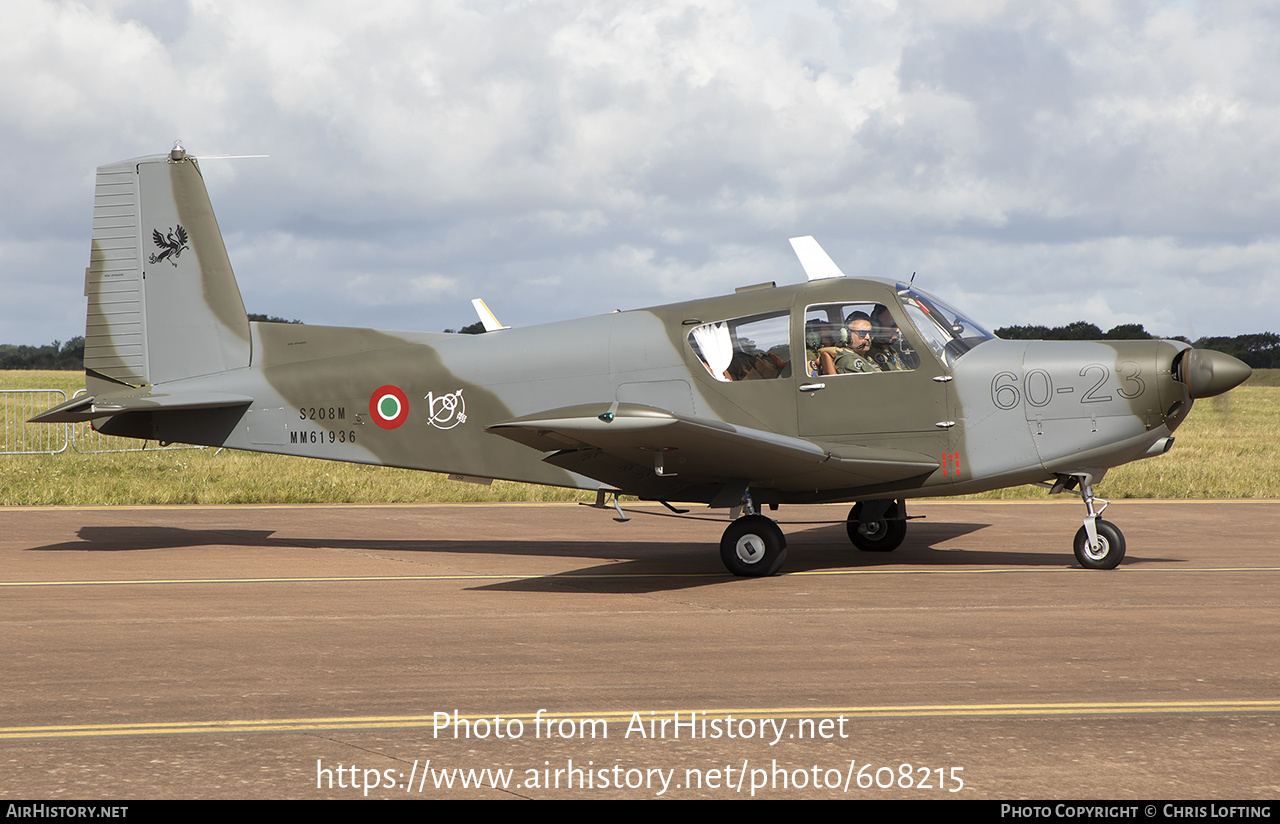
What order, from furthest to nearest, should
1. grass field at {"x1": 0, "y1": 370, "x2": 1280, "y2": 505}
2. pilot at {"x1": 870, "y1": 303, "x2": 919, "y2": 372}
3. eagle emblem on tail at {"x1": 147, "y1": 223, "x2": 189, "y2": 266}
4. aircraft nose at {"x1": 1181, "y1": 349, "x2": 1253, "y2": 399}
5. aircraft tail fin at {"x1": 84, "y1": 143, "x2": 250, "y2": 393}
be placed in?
grass field at {"x1": 0, "y1": 370, "x2": 1280, "y2": 505}
eagle emblem on tail at {"x1": 147, "y1": 223, "x2": 189, "y2": 266}
aircraft tail fin at {"x1": 84, "y1": 143, "x2": 250, "y2": 393}
pilot at {"x1": 870, "y1": 303, "x2": 919, "y2": 372}
aircraft nose at {"x1": 1181, "y1": 349, "x2": 1253, "y2": 399}

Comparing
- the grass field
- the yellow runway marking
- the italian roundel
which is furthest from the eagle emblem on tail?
the yellow runway marking

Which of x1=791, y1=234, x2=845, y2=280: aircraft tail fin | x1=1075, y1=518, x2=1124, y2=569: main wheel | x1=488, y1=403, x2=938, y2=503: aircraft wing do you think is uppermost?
x1=791, y1=234, x2=845, y2=280: aircraft tail fin

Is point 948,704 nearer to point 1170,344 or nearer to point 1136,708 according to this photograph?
point 1136,708

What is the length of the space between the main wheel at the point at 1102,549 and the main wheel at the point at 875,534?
213cm

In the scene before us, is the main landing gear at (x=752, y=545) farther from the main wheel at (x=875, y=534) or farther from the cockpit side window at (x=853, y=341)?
the main wheel at (x=875, y=534)

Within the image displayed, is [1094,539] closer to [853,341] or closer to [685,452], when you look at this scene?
[853,341]

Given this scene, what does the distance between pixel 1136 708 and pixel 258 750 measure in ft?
13.7

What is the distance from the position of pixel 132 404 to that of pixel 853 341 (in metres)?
7.69

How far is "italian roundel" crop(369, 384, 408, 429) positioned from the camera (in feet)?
38.1

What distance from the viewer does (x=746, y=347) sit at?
1050 cm

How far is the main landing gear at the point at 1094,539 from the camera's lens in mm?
9984

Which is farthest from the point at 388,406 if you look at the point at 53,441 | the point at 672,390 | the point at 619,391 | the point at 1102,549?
the point at 53,441

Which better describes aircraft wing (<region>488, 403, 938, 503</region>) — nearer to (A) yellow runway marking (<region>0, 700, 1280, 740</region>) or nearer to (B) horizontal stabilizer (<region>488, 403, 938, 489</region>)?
(B) horizontal stabilizer (<region>488, 403, 938, 489</region>)

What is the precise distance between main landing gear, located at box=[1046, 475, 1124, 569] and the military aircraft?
0.02 m
